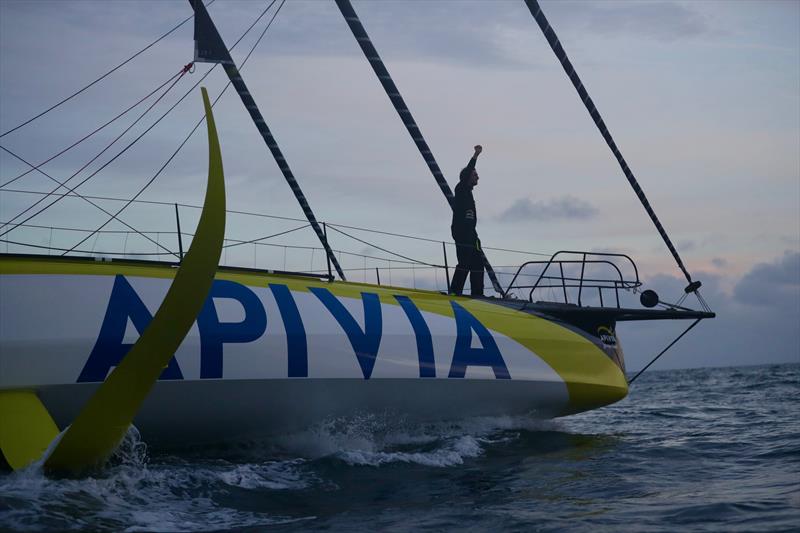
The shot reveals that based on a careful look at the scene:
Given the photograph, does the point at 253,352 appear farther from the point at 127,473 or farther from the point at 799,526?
the point at 799,526

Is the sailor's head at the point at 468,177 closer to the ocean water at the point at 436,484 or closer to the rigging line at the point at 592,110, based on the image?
the rigging line at the point at 592,110

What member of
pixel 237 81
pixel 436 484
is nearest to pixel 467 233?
pixel 237 81

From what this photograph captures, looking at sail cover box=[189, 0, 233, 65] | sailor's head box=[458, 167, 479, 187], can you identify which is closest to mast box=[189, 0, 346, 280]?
sail cover box=[189, 0, 233, 65]

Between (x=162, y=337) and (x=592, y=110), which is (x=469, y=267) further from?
(x=162, y=337)

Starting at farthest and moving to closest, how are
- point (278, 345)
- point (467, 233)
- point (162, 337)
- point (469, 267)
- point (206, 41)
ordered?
point (467, 233), point (469, 267), point (206, 41), point (278, 345), point (162, 337)

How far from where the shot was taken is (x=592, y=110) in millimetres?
11680

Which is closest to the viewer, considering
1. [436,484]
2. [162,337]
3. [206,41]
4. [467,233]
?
[162,337]

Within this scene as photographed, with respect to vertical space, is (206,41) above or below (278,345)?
above

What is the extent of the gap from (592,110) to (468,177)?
6.89ft

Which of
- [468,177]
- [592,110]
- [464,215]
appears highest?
[592,110]

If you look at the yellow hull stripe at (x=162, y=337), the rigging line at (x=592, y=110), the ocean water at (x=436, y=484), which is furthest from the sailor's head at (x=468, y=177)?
the yellow hull stripe at (x=162, y=337)

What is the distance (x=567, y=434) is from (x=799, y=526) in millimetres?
5455

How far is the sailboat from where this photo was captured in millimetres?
6465

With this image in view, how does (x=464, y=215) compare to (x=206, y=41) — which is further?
(x=464, y=215)
